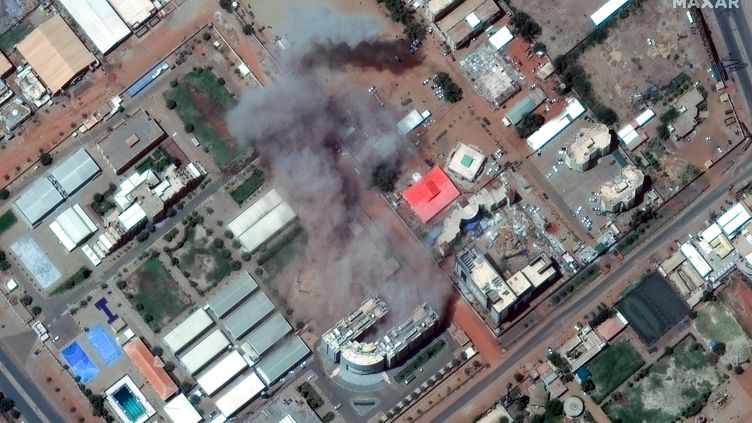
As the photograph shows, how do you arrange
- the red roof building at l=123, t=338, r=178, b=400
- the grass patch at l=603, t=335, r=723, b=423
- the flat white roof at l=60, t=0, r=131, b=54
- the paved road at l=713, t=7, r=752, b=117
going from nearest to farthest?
the grass patch at l=603, t=335, r=723, b=423 → the red roof building at l=123, t=338, r=178, b=400 → the paved road at l=713, t=7, r=752, b=117 → the flat white roof at l=60, t=0, r=131, b=54

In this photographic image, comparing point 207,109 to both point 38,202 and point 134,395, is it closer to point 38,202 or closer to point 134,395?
point 38,202

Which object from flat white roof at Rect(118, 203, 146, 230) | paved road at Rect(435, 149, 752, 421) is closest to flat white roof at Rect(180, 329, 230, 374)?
flat white roof at Rect(118, 203, 146, 230)

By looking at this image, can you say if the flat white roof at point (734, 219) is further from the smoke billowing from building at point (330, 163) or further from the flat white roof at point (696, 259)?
the smoke billowing from building at point (330, 163)

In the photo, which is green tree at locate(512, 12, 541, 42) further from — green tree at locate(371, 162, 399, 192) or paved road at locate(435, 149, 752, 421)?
paved road at locate(435, 149, 752, 421)

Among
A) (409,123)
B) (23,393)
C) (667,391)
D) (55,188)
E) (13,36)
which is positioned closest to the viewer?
(667,391)

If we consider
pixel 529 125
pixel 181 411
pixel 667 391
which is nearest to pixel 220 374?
pixel 181 411

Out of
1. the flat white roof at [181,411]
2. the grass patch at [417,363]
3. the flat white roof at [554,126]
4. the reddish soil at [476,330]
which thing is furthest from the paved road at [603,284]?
the flat white roof at [181,411]
